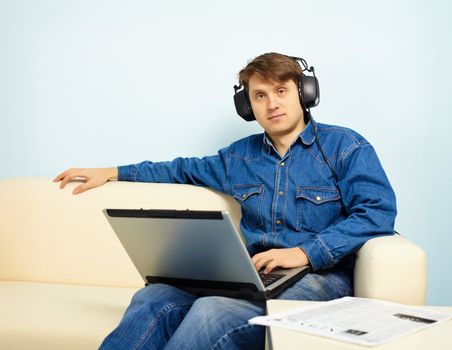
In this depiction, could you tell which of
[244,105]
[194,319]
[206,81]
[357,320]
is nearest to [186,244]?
[194,319]

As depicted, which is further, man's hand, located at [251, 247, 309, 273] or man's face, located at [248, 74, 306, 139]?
man's face, located at [248, 74, 306, 139]

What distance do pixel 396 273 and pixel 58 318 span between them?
936 mm

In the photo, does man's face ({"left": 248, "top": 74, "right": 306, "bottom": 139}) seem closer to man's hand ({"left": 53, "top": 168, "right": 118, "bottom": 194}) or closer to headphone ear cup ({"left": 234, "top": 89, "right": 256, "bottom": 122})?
headphone ear cup ({"left": 234, "top": 89, "right": 256, "bottom": 122})

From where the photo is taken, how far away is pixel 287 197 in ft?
5.76

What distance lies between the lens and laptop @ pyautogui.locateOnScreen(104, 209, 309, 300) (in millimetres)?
1253

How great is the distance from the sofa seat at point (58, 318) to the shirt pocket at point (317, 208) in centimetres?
61

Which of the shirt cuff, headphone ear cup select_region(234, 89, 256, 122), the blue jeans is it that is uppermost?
headphone ear cup select_region(234, 89, 256, 122)

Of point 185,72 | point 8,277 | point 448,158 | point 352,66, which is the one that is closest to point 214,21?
point 185,72

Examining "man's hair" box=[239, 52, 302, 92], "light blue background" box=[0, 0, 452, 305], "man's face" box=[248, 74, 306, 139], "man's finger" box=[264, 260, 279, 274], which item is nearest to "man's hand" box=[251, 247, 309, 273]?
"man's finger" box=[264, 260, 279, 274]

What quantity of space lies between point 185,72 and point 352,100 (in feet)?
2.23

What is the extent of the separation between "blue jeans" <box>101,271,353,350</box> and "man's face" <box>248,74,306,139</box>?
19.3 inches

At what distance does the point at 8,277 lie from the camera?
2102mm

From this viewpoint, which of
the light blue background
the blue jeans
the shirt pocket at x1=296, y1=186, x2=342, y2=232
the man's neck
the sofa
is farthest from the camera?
the light blue background

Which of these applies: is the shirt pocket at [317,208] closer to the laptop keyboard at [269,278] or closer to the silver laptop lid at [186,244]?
the laptop keyboard at [269,278]
